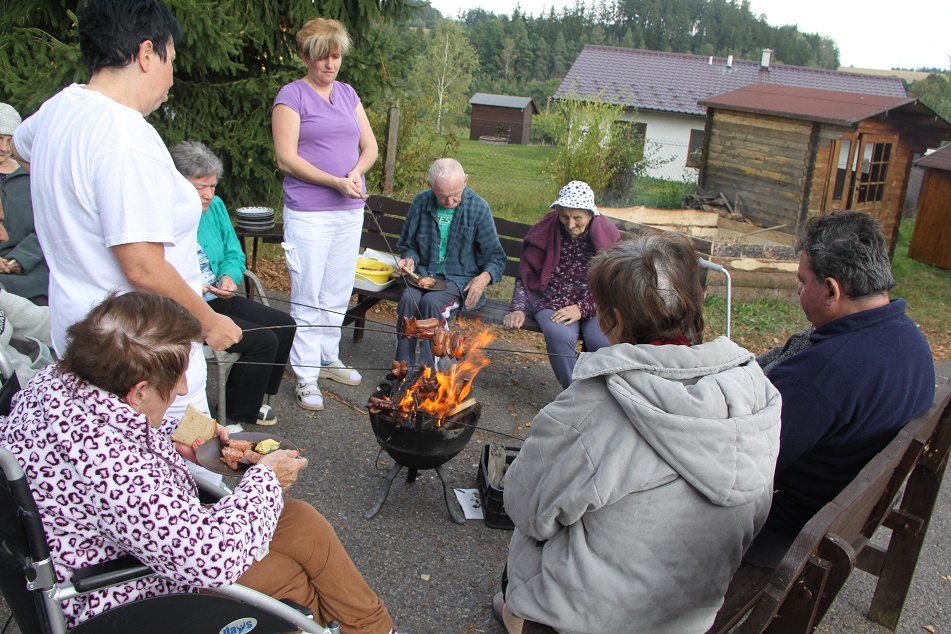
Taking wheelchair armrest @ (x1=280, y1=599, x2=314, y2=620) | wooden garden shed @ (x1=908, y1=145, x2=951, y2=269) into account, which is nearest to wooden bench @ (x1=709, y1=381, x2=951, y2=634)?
wheelchair armrest @ (x1=280, y1=599, x2=314, y2=620)

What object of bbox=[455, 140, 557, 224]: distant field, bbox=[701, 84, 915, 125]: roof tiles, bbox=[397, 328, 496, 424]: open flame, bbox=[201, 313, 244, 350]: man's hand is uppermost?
bbox=[701, 84, 915, 125]: roof tiles

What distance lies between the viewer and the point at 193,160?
4.16 metres

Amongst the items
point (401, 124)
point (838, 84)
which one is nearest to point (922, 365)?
point (401, 124)

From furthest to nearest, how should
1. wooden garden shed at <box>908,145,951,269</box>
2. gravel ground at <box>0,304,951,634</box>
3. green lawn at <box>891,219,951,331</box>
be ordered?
wooden garden shed at <box>908,145,951,269</box> < green lawn at <box>891,219,951,331</box> < gravel ground at <box>0,304,951,634</box>

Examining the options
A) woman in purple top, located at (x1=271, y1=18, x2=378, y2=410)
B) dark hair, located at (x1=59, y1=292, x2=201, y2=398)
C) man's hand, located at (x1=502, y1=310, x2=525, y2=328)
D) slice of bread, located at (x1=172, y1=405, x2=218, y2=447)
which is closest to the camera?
dark hair, located at (x1=59, y1=292, x2=201, y2=398)

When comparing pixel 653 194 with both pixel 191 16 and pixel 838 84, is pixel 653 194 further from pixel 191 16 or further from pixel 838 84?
pixel 838 84

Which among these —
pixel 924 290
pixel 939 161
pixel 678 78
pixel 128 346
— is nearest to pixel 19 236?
pixel 128 346

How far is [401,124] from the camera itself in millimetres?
9766

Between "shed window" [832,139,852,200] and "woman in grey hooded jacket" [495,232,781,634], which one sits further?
"shed window" [832,139,852,200]

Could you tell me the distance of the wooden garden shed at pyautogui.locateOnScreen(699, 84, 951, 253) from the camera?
11922 mm

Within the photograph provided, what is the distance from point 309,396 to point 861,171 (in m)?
10.8

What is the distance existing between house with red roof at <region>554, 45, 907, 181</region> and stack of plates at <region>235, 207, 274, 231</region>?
84.5 feet

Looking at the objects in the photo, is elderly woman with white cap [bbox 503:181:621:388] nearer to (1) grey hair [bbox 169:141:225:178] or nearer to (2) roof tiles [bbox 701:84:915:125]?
(1) grey hair [bbox 169:141:225:178]

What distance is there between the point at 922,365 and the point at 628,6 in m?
91.5
